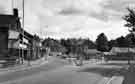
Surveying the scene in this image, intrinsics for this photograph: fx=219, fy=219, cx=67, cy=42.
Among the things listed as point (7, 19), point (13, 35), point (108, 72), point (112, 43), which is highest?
point (7, 19)

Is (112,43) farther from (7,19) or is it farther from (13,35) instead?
(13,35)

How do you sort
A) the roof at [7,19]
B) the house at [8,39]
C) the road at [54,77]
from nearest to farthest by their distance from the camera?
the road at [54,77] → the house at [8,39] → the roof at [7,19]

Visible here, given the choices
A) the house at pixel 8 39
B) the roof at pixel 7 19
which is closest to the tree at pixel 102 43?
the roof at pixel 7 19

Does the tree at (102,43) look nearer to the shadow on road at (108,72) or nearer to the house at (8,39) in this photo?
the house at (8,39)

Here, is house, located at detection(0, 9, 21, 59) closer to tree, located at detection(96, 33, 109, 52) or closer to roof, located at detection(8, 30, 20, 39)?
roof, located at detection(8, 30, 20, 39)

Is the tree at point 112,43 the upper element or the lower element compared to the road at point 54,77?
upper

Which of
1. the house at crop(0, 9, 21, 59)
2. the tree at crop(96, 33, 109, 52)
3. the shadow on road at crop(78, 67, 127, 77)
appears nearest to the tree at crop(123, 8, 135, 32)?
the shadow on road at crop(78, 67, 127, 77)

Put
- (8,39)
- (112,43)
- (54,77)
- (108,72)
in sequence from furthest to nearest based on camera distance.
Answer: (112,43), (8,39), (108,72), (54,77)

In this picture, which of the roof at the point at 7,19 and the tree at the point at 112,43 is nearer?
the roof at the point at 7,19

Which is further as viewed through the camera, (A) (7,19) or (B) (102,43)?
(B) (102,43)

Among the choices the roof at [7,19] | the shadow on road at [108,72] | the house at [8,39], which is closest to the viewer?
the shadow on road at [108,72]

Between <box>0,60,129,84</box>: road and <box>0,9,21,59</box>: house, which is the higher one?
<box>0,9,21,59</box>: house

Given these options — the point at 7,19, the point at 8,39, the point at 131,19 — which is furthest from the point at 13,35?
the point at 131,19

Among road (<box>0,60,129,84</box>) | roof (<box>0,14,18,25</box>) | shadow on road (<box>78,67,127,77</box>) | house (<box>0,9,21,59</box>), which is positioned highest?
roof (<box>0,14,18,25</box>)
